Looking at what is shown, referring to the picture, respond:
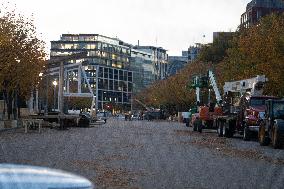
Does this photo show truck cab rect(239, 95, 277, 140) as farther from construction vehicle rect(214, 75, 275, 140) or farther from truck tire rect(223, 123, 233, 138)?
truck tire rect(223, 123, 233, 138)

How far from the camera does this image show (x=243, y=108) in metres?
31.3

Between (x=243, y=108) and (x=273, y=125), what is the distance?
701 cm

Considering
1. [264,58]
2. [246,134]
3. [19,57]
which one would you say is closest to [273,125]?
[246,134]

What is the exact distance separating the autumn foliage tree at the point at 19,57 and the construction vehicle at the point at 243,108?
17975 millimetres

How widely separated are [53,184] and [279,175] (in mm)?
10584

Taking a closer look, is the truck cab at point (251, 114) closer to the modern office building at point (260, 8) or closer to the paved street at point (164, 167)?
the paved street at point (164, 167)

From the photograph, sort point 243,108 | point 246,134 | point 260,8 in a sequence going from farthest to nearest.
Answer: point 260,8 < point 243,108 < point 246,134

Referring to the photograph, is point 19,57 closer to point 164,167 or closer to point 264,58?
point 264,58

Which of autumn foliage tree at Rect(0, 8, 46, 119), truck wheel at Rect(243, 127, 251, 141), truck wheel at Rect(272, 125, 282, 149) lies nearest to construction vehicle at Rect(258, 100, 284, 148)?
truck wheel at Rect(272, 125, 282, 149)

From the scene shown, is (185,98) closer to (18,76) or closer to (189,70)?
(189,70)

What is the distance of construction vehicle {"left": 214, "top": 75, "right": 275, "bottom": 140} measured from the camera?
29359 mm

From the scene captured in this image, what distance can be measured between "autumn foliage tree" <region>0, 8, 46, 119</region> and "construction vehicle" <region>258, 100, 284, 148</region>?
2417cm

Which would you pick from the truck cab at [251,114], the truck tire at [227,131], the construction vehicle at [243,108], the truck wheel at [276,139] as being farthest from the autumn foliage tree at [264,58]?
the truck wheel at [276,139]

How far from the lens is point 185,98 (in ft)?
311
